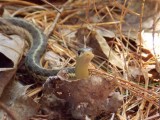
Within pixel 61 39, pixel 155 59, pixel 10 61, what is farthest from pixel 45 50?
pixel 155 59

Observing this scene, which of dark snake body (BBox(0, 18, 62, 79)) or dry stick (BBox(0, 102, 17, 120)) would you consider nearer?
dry stick (BBox(0, 102, 17, 120))

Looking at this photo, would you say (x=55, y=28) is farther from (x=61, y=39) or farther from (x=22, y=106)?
(x=22, y=106)

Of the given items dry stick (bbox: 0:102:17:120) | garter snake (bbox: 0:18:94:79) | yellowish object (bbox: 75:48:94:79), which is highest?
yellowish object (bbox: 75:48:94:79)

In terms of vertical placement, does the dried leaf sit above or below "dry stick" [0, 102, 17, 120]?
above

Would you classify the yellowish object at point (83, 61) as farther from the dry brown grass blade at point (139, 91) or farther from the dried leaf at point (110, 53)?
the dried leaf at point (110, 53)

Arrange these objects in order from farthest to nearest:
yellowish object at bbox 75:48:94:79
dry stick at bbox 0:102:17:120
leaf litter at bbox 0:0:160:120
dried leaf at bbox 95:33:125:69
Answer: dried leaf at bbox 95:33:125:69 < leaf litter at bbox 0:0:160:120 < yellowish object at bbox 75:48:94:79 < dry stick at bbox 0:102:17:120

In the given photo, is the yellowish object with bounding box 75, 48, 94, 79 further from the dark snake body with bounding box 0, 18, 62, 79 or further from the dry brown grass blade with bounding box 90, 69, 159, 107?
the dark snake body with bounding box 0, 18, 62, 79

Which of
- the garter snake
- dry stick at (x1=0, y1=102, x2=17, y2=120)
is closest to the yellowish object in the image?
the garter snake
